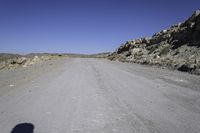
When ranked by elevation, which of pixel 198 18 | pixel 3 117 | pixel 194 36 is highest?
pixel 198 18

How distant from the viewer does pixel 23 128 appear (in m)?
6.21

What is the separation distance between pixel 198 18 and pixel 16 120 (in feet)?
Answer: 125

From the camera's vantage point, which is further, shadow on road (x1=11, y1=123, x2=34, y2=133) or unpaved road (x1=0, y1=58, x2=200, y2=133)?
unpaved road (x1=0, y1=58, x2=200, y2=133)

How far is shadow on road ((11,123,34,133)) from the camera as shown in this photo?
19.7 ft

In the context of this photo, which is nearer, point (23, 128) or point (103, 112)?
point (23, 128)

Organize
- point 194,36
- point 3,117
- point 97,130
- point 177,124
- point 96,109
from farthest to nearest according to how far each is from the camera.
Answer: point 194,36
point 96,109
point 3,117
point 177,124
point 97,130

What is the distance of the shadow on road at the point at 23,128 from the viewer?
6.00m

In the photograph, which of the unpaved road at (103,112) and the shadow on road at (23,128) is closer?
the shadow on road at (23,128)

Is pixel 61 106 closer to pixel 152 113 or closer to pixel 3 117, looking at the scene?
pixel 3 117

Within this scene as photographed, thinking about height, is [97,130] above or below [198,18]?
below

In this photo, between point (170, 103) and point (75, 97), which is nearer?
point (170, 103)

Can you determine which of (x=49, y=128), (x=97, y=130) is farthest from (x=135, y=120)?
(x=49, y=128)

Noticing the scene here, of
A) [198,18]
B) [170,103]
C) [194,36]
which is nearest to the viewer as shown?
[170,103]

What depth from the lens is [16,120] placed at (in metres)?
6.86
